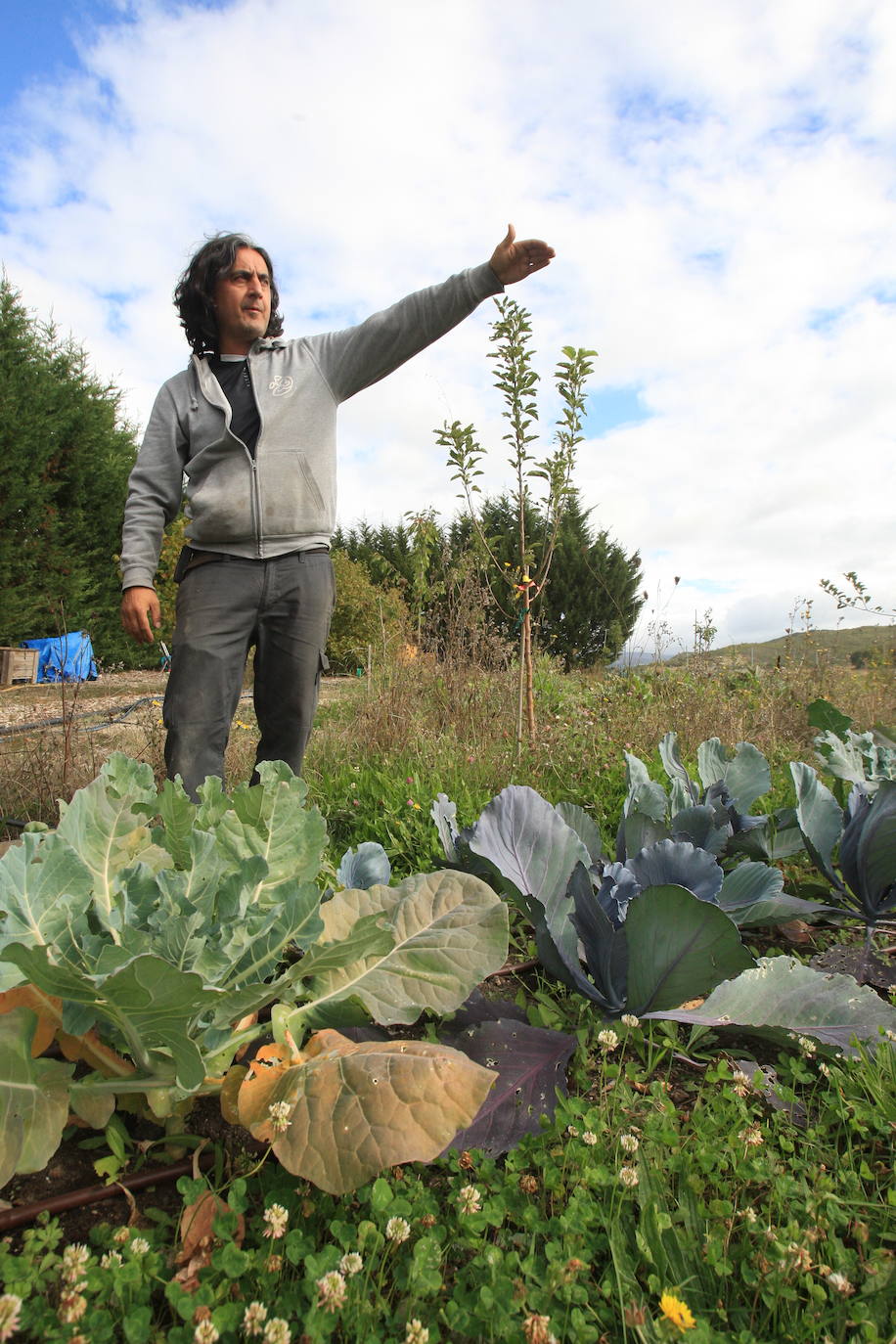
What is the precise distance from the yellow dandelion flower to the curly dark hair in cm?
313

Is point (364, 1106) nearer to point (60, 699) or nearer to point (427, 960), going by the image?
point (427, 960)

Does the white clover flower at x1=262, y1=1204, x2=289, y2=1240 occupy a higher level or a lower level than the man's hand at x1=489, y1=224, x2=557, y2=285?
lower

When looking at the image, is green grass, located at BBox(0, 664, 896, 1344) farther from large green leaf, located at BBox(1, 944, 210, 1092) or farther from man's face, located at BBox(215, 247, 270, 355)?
man's face, located at BBox(215, 247, 270, 355)

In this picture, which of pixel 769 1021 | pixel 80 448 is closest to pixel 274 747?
pixel 769 1021

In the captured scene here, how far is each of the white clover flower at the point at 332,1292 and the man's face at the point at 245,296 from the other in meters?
2.90

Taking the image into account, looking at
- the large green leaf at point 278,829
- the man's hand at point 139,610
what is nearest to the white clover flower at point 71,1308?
the large green leaf at point 278,829

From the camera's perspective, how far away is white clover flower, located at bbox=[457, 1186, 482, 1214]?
92 cm

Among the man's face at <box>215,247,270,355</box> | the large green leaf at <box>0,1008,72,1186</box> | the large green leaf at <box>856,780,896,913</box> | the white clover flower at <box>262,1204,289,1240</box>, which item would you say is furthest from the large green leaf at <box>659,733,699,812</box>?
the man's face at <box>215,247,270,355</box>

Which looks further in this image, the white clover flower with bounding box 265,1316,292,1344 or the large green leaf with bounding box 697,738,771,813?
the large green leaf with bounding box 697,738,771,813

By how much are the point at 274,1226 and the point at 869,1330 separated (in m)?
0.64

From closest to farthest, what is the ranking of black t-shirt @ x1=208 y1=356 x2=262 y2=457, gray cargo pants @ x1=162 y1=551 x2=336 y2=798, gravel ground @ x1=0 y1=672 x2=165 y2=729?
gray cargo pants @ x1=162 y1=551 x2=336 y2=798
black t-shirt @ x1=208 y1=356 x2=262 y2=457
gravel ground @ x1=0 y1=672 x2=165 y2=729

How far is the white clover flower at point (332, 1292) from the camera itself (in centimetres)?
79

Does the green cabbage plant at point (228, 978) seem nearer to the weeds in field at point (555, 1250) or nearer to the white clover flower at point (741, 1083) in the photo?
the weeds in field at point (555, 1250)

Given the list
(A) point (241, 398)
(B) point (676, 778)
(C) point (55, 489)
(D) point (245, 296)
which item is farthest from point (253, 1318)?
(C) point (55, 489)
